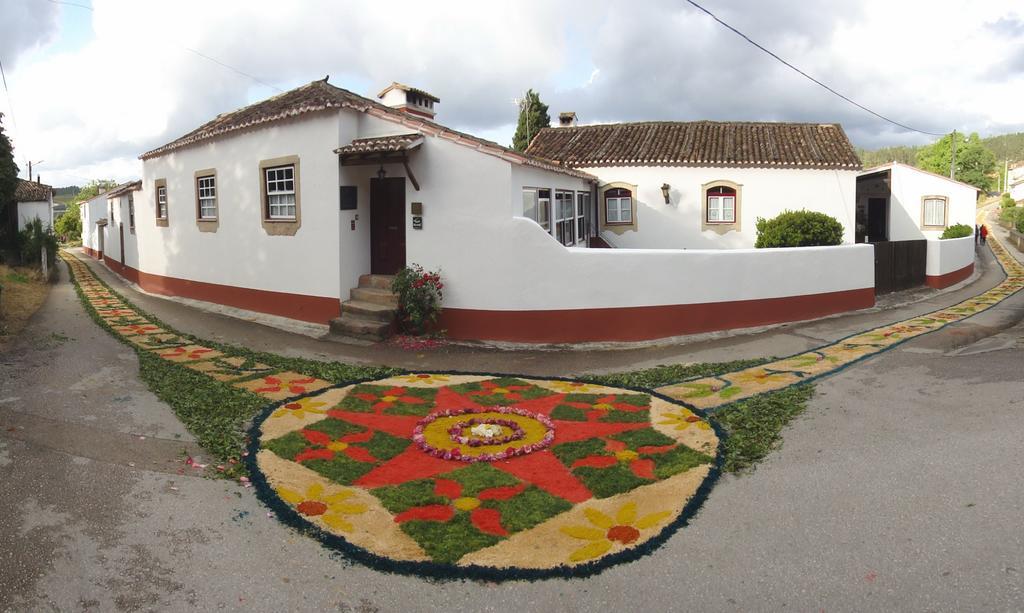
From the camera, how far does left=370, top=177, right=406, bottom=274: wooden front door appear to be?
12.5 m

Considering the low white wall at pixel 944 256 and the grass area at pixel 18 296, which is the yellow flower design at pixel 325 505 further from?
the low white wall at pixel 944 256

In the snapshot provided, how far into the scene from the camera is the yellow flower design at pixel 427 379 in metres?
8.75

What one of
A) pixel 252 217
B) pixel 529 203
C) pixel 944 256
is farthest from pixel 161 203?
pixel 944 256

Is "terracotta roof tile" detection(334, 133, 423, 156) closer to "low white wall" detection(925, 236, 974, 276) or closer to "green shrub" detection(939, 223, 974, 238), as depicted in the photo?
"low white wall" detection(925, 236, 974, 276)

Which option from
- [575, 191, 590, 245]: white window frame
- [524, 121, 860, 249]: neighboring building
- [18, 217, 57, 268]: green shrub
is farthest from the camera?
[18, 217, 57, 268]: green shrub

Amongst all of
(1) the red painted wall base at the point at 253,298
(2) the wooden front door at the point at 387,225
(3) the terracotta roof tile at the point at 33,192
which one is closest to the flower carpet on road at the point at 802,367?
(2) the wooden front door at the point at 387,225

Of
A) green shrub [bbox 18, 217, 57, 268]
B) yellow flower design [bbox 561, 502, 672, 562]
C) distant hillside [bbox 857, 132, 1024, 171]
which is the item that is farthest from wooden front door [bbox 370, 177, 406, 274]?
distant hillside [bbox 857, 132, 1024, 171]

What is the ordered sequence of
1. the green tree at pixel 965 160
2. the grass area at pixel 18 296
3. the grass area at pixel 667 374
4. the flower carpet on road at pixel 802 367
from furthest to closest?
the green tree at pixel 965 160, the grass area at pixel 18 296, the grass area at pixel 667 374, the flower carpet on road at pixel 802 367

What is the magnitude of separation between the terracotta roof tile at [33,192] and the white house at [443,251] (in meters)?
33.4

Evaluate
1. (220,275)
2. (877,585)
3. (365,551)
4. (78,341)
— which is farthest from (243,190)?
(877,585)

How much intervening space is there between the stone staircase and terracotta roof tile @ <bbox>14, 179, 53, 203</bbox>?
36767mm

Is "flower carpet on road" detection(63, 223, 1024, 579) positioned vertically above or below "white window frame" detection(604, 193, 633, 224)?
below

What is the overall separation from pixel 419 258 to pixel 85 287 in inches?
557

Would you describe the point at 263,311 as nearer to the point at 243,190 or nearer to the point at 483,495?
the point at 243,190
